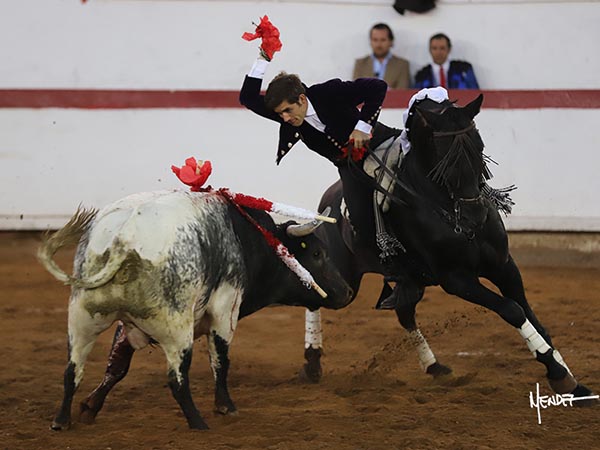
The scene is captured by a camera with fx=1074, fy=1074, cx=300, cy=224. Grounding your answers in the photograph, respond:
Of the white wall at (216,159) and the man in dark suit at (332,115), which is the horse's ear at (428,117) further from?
the white wall at (216,159)

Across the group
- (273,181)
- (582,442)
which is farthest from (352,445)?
(273,181)

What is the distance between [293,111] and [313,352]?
165 centimetres

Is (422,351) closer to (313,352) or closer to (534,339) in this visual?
(313,352)

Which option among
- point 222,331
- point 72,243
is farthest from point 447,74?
point 72,243

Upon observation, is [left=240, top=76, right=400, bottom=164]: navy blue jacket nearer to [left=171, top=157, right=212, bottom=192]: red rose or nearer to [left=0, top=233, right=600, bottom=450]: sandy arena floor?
[left=171, top=157, right=212, bottom=192]: red rose

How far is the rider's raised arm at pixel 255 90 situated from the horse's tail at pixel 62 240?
1075 millimetres

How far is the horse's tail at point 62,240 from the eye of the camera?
5.08 metres

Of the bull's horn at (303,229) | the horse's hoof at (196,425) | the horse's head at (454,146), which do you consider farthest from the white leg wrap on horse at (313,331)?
the horse's hoof at (196,425)

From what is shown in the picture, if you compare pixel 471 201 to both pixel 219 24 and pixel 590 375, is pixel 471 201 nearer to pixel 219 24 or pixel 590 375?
pixel 590 375

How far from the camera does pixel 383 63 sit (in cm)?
1004

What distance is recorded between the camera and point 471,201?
564 cm

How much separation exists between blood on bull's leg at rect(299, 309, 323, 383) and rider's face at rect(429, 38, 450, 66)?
13.3 feet

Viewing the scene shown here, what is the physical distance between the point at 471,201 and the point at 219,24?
5127 mm
